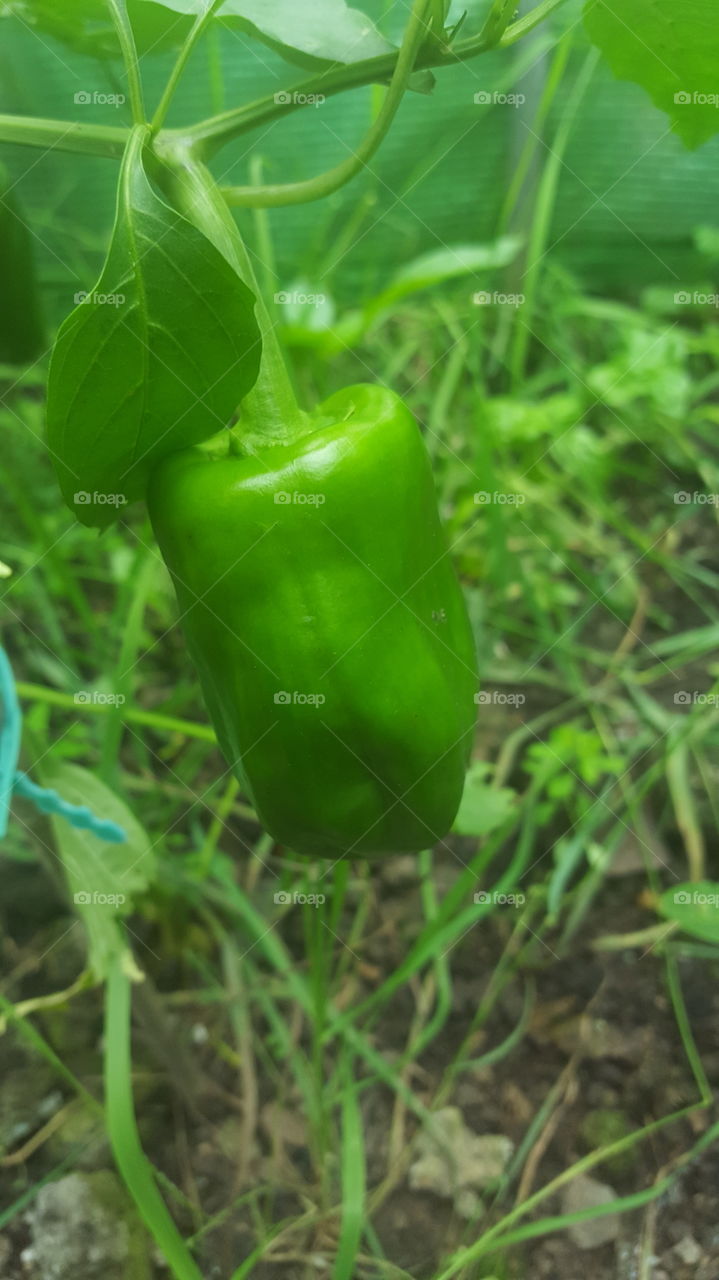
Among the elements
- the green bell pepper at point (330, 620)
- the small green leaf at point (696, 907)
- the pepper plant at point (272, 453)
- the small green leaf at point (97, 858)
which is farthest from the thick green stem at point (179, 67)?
the small green leaf at point (696, 907)

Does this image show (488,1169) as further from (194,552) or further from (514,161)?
(514,161)

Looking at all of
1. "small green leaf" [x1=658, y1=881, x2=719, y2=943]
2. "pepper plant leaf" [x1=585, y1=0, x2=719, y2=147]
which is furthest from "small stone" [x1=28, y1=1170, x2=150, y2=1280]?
"pepper plant leaf" [x1=585, y1=0, x2=719, y2=147]

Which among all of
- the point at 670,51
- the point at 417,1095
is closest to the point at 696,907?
the point at 417,1095

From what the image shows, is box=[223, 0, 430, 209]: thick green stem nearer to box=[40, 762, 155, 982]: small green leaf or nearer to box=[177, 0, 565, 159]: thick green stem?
box=[177, 0, 565, 159]: thick green stem

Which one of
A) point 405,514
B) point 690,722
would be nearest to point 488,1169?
point 690,722

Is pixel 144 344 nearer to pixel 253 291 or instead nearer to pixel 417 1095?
pixel 253 291

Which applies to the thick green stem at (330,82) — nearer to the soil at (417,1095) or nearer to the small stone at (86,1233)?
the soil at (417,1095)
